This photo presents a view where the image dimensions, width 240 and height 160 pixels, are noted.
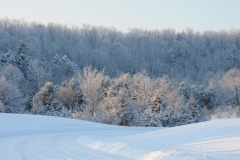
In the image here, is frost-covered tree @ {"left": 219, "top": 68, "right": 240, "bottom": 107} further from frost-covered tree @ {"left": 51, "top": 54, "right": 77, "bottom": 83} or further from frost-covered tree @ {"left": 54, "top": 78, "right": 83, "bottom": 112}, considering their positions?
frost-covered tree @ {"left": 51, "top": 54, "right": 77, "bottom": 83}

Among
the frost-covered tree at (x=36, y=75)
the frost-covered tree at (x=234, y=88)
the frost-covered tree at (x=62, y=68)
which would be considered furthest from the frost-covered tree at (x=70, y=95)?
the frost-covered tree at (x=234, y=88)

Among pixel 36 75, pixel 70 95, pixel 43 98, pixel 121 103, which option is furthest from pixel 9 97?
pixel 121 103

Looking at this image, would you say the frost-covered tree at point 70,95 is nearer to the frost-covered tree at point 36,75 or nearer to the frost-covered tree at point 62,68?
the frost-covered tree at point 36,75

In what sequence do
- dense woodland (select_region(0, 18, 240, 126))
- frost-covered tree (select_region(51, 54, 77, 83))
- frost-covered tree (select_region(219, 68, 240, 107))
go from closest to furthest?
1. dense woodland (select_region(0, 18, 240, 126))
2. frost-covered tree (select_region(219, 68, 240, 107))
3. frost-covered tree (select_region(51, 54, 77, 83))

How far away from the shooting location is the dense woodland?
39.2m

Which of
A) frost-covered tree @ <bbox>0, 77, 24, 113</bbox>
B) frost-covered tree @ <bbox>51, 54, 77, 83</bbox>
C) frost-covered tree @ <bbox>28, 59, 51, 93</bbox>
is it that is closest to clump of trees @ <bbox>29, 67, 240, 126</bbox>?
frost-covered tree @ <bbox>0, 77, 24, 113</bbox>

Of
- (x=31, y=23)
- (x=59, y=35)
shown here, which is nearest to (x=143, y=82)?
(x=59, y=35)

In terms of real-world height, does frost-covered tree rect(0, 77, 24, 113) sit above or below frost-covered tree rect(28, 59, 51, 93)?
below

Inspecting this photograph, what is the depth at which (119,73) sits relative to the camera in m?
71.4

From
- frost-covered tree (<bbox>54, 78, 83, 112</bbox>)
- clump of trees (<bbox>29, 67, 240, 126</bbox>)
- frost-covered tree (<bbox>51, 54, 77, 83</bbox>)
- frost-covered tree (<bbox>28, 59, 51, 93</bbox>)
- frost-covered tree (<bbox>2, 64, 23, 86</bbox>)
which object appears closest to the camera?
clump of trees (<bbox>29, 67, 240, 126</bbox>)

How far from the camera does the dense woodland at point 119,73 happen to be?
3916 centimetres

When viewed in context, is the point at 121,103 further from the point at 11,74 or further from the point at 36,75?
the point at 36,75

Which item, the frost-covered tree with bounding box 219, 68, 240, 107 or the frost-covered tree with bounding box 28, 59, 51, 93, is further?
the frost-covered tree with bounding box 28, 59, 51, 93

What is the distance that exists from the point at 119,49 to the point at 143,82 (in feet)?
159
